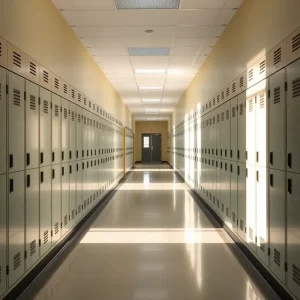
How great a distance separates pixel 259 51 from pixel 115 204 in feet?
18.9

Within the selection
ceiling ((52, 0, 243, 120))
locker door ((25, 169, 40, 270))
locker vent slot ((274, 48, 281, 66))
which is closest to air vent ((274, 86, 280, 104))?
locker vent slot ((274, 48, 281, 66))

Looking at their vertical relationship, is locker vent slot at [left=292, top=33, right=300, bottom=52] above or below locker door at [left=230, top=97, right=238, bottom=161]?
above

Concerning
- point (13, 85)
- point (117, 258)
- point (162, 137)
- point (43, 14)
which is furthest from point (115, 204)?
point (162, 137)

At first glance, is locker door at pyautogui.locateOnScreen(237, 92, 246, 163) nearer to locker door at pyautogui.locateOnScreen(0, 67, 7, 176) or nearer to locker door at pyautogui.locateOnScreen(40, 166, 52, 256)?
locker door at pyautogui.locateOnScreen(40, 166, 52, 256)

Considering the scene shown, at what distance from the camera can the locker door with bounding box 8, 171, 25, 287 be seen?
10.8 ft

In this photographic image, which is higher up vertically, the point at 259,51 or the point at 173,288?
the point at 259,51

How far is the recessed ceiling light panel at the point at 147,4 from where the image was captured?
→ 515cm

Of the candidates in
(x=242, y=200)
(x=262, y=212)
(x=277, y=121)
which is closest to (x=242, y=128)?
(x=242, y=200)

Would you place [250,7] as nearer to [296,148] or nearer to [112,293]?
[296,148]

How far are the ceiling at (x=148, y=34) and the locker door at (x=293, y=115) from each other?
2415 mm

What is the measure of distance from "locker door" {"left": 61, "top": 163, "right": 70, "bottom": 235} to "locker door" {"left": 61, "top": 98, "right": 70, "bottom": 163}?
0.14 meters

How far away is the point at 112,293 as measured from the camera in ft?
11.7

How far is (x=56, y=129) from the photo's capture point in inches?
195

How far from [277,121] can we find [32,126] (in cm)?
246
